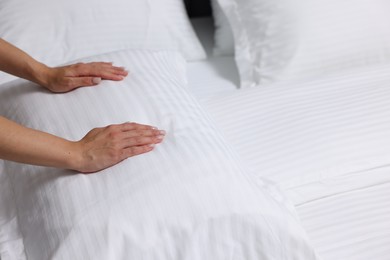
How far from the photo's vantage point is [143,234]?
0.79 m

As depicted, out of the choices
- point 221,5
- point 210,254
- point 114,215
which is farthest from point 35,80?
point 221,5

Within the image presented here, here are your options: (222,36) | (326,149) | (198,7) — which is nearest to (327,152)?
(326,149)

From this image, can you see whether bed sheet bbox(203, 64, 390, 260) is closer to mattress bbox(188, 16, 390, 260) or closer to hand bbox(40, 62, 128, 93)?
mattress bbox(188, 16, 390, 260)

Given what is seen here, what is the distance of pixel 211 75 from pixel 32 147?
2.37 ft

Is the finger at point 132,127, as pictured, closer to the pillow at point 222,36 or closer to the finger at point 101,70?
the finger at point 101,70

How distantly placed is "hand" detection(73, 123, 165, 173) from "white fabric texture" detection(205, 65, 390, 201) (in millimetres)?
246

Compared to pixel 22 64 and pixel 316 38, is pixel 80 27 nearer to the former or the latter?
pixel 22 64

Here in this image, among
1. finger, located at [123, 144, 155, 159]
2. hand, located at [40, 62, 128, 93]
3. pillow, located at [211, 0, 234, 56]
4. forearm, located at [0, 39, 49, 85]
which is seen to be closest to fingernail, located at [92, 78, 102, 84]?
hand, located at [40, 62, 128, 93]

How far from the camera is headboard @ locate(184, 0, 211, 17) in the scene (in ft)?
5.63

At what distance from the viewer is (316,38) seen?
1.34 meters

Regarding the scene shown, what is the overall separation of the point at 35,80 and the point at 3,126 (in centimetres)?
26

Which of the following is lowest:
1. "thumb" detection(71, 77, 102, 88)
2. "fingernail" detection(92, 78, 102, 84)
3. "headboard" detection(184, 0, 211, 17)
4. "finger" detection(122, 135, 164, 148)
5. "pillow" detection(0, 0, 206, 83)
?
"headboard" detection(184, 0, 211, 17)

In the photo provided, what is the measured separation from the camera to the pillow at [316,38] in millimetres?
1342

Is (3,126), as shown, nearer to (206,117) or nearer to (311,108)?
(206,117)
